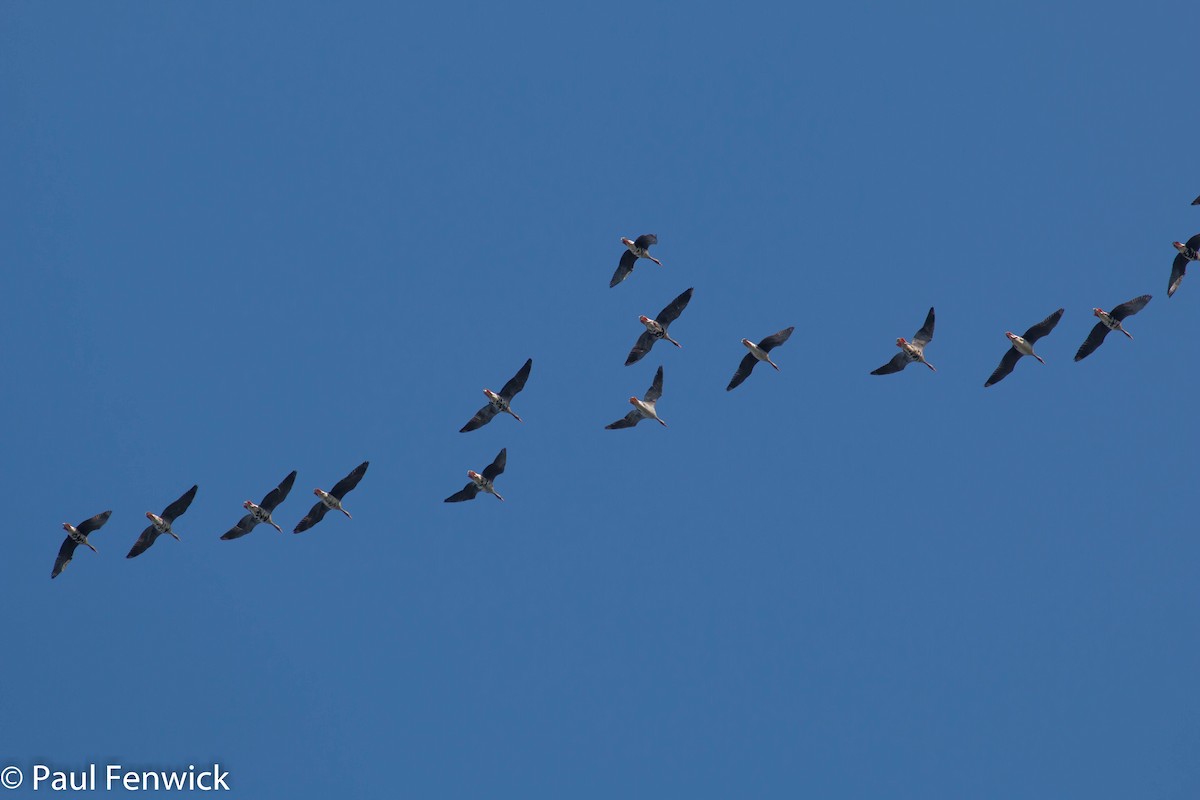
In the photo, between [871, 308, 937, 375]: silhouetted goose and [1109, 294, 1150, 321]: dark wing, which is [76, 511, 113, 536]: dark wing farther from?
[1109, 294, 1150, 321]: dark wing

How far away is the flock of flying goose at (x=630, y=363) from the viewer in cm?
5922

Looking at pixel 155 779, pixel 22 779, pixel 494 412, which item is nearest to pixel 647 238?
pixel 494 412

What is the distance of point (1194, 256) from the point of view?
58.7 metres

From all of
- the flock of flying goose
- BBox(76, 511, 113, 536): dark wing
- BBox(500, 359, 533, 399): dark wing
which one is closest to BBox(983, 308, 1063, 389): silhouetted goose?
the flock of flying goose

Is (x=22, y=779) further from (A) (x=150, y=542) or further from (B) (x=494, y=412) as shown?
(B) (x=494, y=412)

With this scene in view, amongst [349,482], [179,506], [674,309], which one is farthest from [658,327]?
[179,506]

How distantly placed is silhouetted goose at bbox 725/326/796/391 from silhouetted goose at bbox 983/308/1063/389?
306 inches

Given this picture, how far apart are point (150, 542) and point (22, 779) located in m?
16.9

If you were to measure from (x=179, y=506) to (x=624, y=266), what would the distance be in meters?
19.0

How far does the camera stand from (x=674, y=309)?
60.7m

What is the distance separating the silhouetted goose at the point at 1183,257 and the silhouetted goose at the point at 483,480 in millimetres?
25347

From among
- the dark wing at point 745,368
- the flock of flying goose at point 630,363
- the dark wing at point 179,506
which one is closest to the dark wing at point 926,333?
the flock of flying goose at point 630,363

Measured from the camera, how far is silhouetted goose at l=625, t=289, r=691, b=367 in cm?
6062

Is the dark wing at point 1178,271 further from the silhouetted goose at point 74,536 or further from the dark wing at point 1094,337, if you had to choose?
the silhouetted goose at point 74,536
